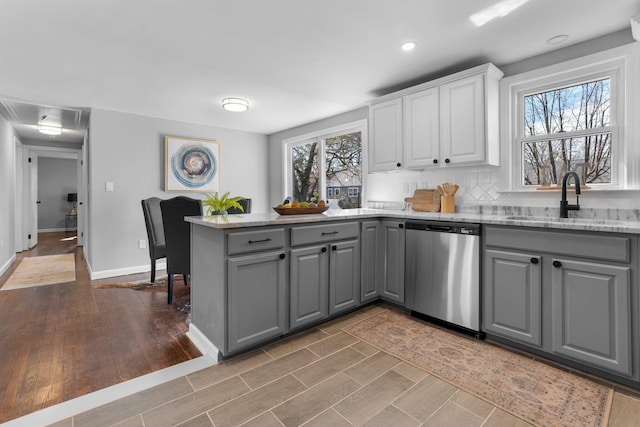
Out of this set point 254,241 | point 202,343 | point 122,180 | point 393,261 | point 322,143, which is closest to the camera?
point 254,241

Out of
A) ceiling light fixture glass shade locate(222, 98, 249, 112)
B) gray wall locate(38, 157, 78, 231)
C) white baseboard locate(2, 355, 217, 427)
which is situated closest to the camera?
white baseboard locate(2, 355, 217, 427)

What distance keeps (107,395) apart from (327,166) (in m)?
3.83

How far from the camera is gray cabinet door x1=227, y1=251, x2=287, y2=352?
1.99 m

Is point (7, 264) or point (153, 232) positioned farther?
point (7, 264)

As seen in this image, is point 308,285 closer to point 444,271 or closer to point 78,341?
point 444,271

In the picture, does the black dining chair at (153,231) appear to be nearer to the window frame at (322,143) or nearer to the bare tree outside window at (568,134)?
the window frame at (322,143)

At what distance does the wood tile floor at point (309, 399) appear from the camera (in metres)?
1.50

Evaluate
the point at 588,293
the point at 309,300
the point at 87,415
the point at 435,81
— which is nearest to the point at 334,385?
the point at 309,300

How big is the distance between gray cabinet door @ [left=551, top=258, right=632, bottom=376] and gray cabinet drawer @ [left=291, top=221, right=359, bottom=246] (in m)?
1.43

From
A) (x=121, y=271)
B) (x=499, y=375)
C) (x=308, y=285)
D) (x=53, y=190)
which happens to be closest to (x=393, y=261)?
(x=308, y=285)

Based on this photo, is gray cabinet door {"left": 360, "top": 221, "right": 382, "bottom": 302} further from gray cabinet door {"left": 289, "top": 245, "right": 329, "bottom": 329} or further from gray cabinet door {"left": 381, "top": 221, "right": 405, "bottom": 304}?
gray cabinet door {"left": 289, "top": 245, "right": 329, "bottom": 329}

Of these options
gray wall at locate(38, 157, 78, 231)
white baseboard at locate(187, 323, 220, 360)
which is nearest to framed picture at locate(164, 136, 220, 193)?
white baseboard at locate(187, 323, 220, 360)

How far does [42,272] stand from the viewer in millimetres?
4434

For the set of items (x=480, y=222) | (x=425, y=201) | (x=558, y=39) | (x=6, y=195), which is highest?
(x=558, y=39)
